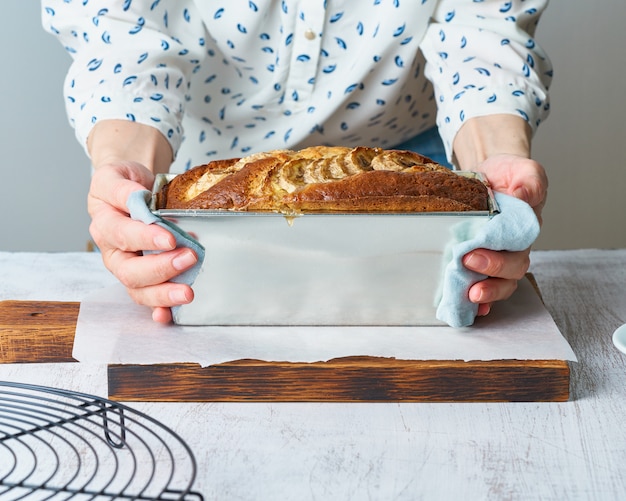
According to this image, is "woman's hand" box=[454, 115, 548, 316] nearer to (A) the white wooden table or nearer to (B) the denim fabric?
(A) the white wooden table

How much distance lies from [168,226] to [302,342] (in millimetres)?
218

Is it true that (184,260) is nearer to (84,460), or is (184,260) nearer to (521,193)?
(84,460)

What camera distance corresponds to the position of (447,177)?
3.44 feet

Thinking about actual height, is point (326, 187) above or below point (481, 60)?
above

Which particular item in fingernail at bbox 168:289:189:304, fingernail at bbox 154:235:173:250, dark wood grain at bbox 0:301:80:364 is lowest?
dark wood grain at bbox 0:301:80:364

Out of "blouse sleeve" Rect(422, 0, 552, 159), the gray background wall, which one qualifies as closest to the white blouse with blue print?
"blouse sleeve" Rect(422, 0, 552, 159)

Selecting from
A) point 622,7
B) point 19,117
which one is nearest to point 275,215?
point 19,117

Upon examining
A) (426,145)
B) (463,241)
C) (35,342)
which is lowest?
(426,145)

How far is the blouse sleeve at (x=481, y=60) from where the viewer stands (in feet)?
4.69

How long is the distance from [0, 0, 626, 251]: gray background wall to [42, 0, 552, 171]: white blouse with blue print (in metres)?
1.06

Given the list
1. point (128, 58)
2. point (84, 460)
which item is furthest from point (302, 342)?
point (128, 58)

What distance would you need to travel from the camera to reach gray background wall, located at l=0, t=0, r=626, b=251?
2.54 meters

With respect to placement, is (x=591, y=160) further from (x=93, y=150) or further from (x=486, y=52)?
(x=93, y=150)

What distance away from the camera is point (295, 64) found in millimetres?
1544
